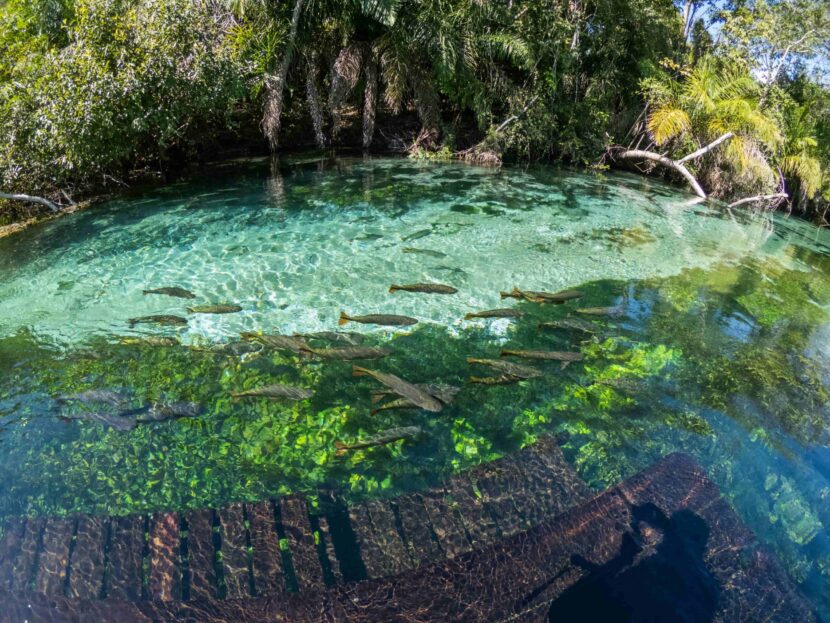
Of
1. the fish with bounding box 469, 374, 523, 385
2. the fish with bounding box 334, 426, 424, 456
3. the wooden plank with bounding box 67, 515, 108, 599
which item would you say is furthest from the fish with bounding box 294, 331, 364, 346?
the wooden plank with bounding box 67, 515, 108, 599

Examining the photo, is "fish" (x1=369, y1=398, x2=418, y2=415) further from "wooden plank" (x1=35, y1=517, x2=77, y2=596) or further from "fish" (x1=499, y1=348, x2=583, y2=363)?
"wooden plank" (x1=35, y1=517, x2=77, y2=596)

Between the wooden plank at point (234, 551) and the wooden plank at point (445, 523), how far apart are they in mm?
1460

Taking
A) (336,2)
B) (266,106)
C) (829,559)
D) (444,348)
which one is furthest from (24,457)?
(336,2)

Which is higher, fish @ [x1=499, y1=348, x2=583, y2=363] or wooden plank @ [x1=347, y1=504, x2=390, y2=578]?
fish @ [x1=499, y1=348, x2=583, y2=363]

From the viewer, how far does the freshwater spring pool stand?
489 centimetres

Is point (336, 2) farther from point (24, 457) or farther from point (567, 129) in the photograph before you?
point (24, 457)

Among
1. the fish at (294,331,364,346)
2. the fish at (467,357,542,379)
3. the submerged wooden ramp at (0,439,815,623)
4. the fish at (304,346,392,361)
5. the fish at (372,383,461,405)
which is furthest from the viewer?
the fish at (294,331,364,346)

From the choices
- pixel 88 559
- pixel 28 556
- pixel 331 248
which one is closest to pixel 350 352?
pixel 88 559

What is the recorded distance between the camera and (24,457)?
16.3ft

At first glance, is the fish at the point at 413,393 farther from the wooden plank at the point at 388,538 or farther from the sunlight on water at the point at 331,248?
the sunlight on water at the point at 331,248

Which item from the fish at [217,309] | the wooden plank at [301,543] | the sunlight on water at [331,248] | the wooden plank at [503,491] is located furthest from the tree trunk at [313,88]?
the wooden plank at [301,543]

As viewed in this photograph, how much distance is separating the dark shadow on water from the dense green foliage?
12.2 m

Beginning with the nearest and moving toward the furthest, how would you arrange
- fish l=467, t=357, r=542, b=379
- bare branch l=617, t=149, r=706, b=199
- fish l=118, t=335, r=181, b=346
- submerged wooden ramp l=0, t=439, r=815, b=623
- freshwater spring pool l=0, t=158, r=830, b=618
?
submerged wooden ramp l=0, t=439, r=815, b=623, freshwater spring pool l=0, t=158, r=830, b=618, fish l=467, t=357, r=542, b=379, fish l=118, t=335, r=181, b=346, bare branch l=617, t=149, r=706, b=199

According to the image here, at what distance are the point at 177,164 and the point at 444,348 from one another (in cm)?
1381
